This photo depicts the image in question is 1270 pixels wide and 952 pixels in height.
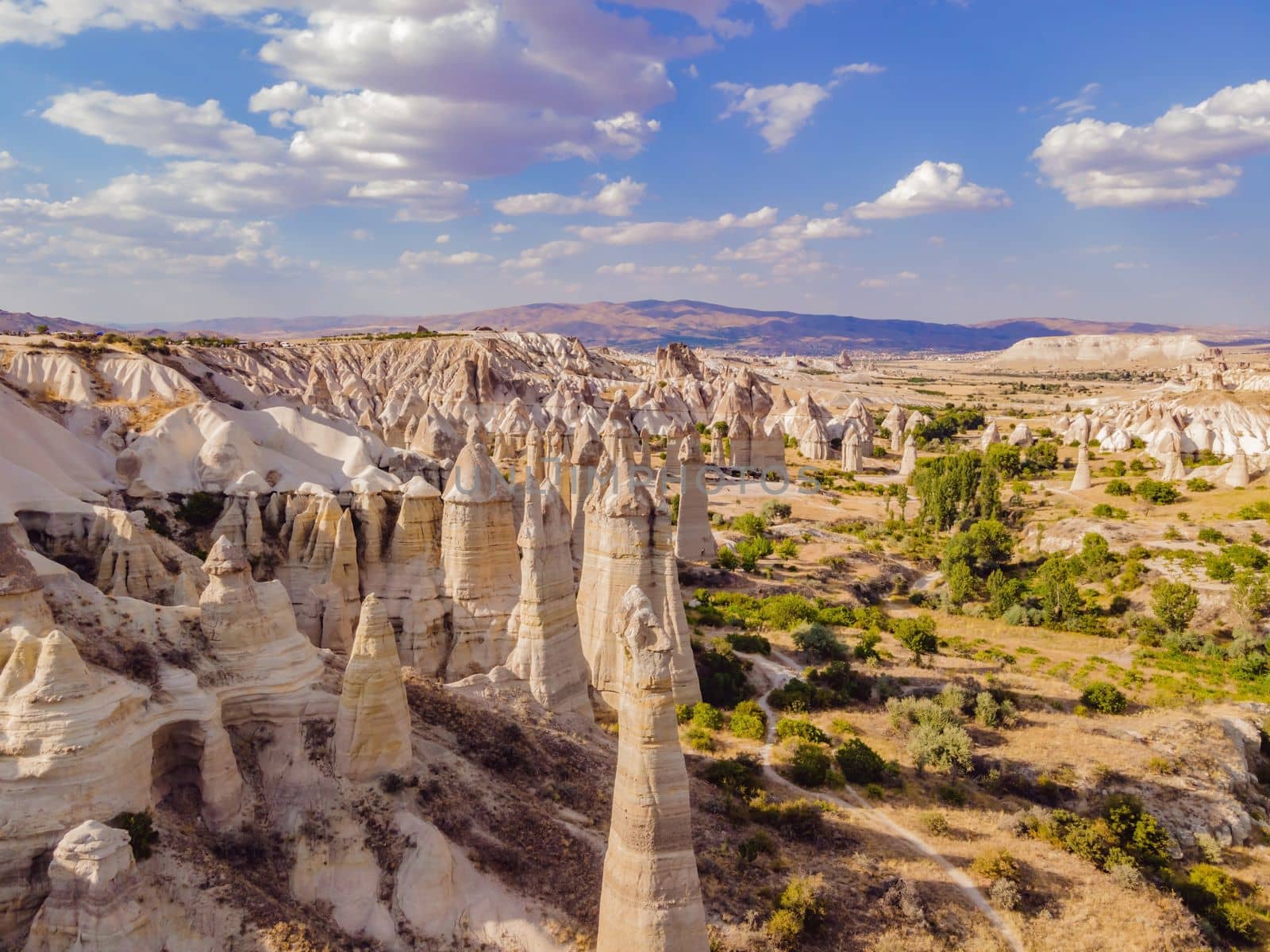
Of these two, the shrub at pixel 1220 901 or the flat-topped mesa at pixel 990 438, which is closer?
the shrub at pixel 1220 901

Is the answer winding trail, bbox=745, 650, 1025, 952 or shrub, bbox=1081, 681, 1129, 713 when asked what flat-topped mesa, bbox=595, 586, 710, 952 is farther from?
shrub, bbox=1081, 681, 1129, 713

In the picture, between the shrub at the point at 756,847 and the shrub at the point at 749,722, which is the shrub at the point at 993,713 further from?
the shrub at the point at 756,847

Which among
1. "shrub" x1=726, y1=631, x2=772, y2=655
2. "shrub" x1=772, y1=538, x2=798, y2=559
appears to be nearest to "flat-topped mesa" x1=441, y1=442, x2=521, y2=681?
"shrub" x1=726, y1=631, x2=772, y2=655

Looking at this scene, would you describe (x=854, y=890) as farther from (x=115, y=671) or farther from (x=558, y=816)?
(x=115, y=671)

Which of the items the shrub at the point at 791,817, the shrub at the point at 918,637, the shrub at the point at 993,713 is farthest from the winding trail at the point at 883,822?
the shrub at the point at 918,637

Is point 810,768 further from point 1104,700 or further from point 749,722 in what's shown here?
point 1104,700

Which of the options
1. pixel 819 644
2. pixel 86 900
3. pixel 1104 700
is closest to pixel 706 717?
pixel 819 644
